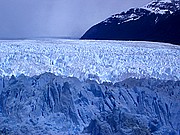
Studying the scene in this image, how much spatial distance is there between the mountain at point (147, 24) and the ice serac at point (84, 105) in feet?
6.70

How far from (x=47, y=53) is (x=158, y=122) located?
230 cm

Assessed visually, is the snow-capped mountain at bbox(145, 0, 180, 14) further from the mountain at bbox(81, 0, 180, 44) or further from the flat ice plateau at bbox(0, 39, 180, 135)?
the flat ice plateau at bbox(0, 39, 180, 135)

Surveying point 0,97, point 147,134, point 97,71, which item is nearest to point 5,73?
point 0,97

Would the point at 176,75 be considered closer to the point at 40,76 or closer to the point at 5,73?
the point at 40,76

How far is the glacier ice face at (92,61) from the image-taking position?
687cm

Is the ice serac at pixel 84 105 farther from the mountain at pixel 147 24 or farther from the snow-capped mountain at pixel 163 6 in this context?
the snow-capped mountain at pixel 163 6

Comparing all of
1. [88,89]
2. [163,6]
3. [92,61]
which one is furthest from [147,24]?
[88,89]

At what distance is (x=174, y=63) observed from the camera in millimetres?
6918

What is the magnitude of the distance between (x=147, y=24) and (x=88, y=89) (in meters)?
2.56

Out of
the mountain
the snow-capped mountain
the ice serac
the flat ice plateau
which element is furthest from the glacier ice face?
the snow-capped mountain

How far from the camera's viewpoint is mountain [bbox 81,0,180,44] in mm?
8422

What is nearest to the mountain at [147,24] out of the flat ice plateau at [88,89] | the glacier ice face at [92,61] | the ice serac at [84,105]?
the flat ice plateau at [88,89]

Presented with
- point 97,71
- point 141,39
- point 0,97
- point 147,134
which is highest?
point 141,39

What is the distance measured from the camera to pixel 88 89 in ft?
21.8
